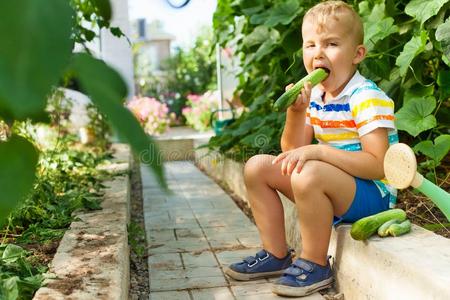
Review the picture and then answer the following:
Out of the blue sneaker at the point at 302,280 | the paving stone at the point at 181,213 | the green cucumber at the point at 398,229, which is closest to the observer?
the green cucumber at the point at 398,229

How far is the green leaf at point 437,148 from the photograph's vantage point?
224 cm

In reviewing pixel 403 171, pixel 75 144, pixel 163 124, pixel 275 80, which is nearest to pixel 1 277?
pixel 403 171

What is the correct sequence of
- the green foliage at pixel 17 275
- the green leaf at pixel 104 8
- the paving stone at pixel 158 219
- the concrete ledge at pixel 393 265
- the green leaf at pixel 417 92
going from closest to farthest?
the green leaf at pixel 104 8 → the concrete ledge at pixel 393 265 → the green foliage at pixel 17 275 → the green leaf at pixel 417 92 → the paving stone at pixel 158 219

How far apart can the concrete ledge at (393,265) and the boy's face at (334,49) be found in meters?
0.52

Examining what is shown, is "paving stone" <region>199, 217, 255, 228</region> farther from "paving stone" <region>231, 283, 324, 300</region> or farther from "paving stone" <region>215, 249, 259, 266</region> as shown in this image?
"paving stone" <region>231, 283, 324, 300</region>

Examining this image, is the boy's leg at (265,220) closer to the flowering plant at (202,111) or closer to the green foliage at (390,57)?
the green foliage at (390,57)

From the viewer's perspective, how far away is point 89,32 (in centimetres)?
286

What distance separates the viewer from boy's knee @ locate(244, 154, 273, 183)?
6.97ft

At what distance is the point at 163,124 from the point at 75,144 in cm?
297

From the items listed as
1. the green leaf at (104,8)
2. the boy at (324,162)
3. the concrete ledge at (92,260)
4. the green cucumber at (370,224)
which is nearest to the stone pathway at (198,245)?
the boy at (324,162)

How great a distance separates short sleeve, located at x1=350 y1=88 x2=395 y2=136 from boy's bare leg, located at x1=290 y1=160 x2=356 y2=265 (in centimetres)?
17

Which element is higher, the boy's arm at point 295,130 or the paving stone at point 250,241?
the boy's arm at point 295,130

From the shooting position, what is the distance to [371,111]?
6.11 ft

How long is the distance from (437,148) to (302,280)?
78 cm
